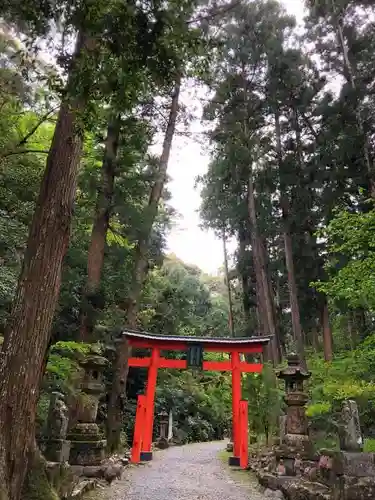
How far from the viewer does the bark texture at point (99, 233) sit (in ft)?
25.9

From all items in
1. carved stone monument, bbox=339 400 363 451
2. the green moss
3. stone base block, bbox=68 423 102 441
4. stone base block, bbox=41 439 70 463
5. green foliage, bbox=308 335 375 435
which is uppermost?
green foliage, bbox=308 335 375 435

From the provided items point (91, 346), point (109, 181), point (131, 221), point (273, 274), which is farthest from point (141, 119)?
point (273, 274)

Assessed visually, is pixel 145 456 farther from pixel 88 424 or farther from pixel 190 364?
pixel 88 424

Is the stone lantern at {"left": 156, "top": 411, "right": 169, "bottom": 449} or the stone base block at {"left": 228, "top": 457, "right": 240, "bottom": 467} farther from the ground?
the stone lantern at {"left": 156, "top": 411, "right": 169, "bottom": 449}

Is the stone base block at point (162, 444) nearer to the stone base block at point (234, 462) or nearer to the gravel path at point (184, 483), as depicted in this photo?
the gravel path at point (184, 483)

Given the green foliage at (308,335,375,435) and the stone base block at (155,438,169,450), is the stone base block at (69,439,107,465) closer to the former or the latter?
the green foliage at (308,335,375,435)

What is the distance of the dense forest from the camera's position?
11.8ft

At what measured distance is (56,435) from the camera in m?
4.88

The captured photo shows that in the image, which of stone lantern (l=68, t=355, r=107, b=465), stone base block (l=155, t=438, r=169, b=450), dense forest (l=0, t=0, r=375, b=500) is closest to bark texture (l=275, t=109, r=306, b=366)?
dense forest (l=0, t=0, r=375, b=500)

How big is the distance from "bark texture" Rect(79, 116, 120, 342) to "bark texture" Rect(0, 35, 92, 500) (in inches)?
174

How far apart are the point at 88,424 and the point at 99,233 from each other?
151 inches

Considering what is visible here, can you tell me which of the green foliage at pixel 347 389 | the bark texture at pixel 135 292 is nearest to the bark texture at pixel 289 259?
the green foliage at pixel 347 389

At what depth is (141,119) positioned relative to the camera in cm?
971

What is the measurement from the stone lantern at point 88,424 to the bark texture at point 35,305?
3.47 metres
